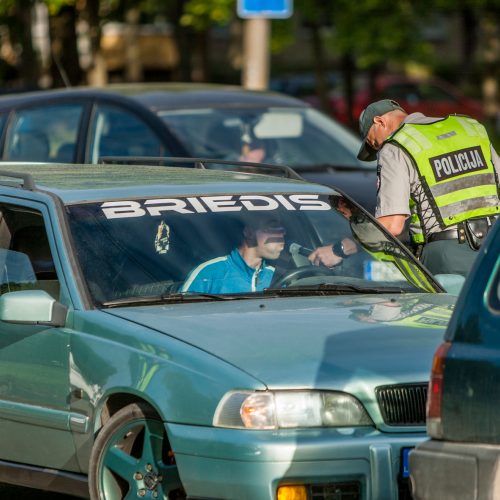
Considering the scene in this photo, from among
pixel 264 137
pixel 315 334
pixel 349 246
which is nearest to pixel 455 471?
pixel 315 334

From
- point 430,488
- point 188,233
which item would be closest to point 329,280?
point 188,233

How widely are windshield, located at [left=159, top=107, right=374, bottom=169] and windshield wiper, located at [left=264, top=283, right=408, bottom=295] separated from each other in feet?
15.8

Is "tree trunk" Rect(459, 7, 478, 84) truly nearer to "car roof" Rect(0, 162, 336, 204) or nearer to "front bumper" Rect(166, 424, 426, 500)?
"car roof" Rect(0, 162, 336, 204)

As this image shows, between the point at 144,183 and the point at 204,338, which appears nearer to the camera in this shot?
the point at 204,338

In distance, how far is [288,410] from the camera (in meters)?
5.53

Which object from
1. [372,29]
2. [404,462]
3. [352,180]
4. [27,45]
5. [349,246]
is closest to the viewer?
[404,462]

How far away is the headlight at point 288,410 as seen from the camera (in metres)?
5.52

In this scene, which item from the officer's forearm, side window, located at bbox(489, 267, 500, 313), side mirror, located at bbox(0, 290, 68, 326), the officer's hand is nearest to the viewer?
side window, located at bbox(489, 267, 500, 313)

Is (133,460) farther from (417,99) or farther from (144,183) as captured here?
(417,99)

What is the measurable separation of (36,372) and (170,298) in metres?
0.60

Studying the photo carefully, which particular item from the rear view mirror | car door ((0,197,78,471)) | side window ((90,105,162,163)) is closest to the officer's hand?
car door ((0,197,78,471))

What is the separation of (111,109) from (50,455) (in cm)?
626

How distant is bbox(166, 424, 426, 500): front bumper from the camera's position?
5426 millimetres

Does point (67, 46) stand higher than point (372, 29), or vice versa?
point (67, 46)
